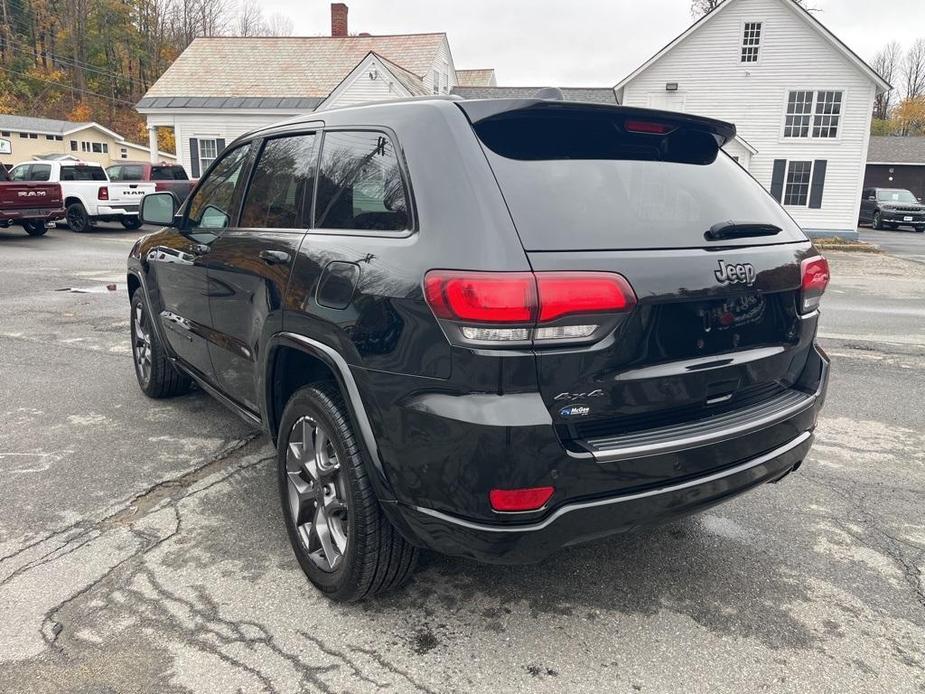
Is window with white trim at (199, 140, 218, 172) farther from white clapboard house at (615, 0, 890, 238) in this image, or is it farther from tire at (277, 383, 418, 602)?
tire at (277, 383, 418, 602)

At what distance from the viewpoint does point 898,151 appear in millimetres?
44406

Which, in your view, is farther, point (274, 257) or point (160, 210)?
point (160, 210)

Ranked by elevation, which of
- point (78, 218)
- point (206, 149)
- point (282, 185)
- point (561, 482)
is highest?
point (206, 149)

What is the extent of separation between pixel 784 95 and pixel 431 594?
2626 cm

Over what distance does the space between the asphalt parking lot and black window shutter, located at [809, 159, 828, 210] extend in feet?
75.9

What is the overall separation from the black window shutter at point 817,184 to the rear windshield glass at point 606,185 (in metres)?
25.2

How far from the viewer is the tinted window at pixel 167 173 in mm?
21433

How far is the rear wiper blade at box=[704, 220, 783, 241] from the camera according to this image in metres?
2.49

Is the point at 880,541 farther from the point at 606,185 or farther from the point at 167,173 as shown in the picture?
the point at 167,173

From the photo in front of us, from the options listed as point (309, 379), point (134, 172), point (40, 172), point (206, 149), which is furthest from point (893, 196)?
point (309, 379)

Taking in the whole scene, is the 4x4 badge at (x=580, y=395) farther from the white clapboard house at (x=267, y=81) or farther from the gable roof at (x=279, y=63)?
the gable roof at (x=279, y=63)

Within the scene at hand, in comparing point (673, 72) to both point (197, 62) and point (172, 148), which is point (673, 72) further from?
point (172, 148)

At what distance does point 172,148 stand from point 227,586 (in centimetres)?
5696

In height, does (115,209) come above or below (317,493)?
above
